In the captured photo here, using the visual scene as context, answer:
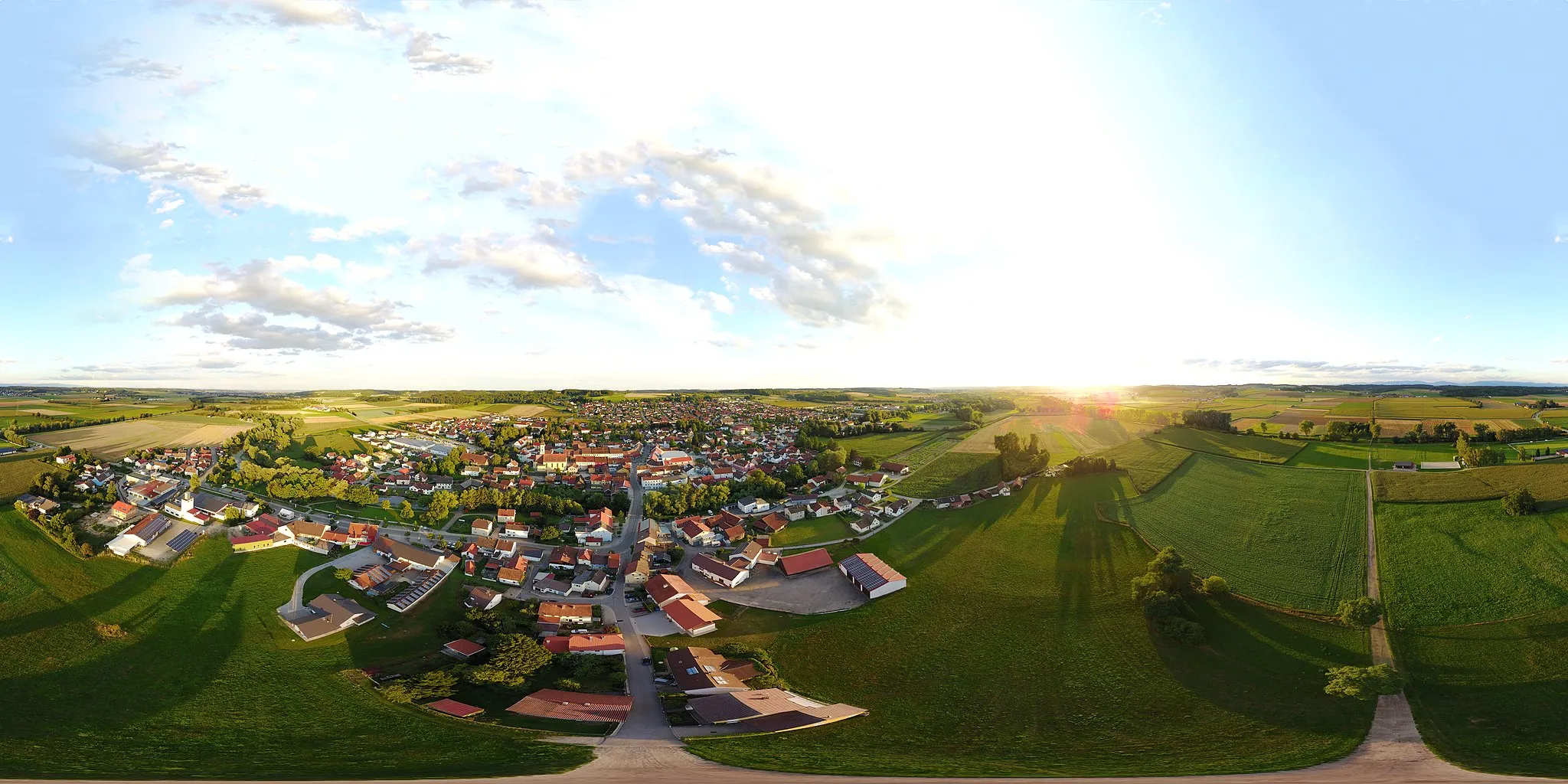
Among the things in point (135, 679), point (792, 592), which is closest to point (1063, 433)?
point (792, 592)

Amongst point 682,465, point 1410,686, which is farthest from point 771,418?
point 1410,686

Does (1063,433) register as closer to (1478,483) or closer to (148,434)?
(1478,483)

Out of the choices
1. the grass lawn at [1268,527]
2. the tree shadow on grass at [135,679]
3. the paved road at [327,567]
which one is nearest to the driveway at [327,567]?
the paved road at [327,567]

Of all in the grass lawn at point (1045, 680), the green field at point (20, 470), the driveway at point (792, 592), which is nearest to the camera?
the grass lawn at point (1045, 680)

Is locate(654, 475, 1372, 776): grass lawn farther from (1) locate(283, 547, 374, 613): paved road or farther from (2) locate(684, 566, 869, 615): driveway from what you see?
(1) locate(283, 547, 374, 613): paved road

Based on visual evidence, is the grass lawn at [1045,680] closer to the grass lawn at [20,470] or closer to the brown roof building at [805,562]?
the brown roof building at [805,562]
